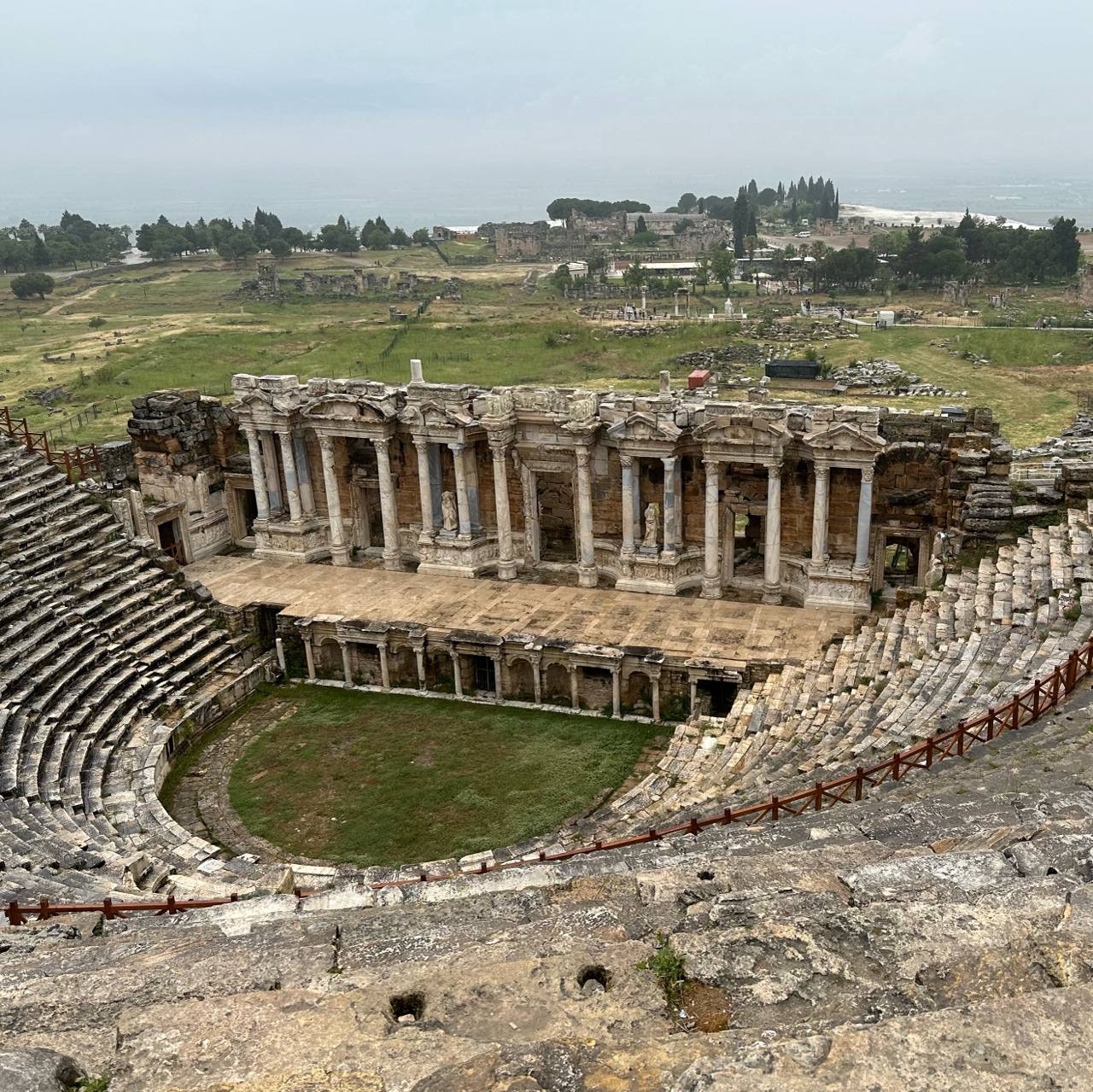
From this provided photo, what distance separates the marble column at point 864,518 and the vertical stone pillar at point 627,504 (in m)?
5.44

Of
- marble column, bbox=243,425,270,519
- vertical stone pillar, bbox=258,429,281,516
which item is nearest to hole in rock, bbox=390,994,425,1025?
marble column, bbox=243,425,270,519

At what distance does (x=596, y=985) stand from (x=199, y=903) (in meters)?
6.66

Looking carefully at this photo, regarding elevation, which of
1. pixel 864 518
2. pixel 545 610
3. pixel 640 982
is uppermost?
pixel 640 982

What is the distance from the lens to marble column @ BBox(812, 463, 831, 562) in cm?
2414

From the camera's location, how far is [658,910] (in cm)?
848

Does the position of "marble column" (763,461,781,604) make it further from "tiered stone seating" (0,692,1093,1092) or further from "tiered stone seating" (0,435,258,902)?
"tiered stone seating" (0,692,1093,1092)

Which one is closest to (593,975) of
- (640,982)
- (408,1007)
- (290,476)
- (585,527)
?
(640,982)

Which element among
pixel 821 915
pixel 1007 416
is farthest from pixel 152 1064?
pixel 1007 416

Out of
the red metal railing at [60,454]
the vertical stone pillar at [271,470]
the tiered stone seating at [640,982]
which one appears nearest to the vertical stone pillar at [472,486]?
the vertical stone pillar at [271,470]

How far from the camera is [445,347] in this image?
232 feet

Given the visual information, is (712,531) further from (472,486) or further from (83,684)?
(83,684)

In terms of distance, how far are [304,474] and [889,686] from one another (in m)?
17.9

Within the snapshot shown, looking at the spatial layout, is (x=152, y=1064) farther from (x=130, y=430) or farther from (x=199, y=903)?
(x=130, y=430)

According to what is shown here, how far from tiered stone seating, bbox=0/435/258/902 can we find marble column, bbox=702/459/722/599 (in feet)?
37.6
